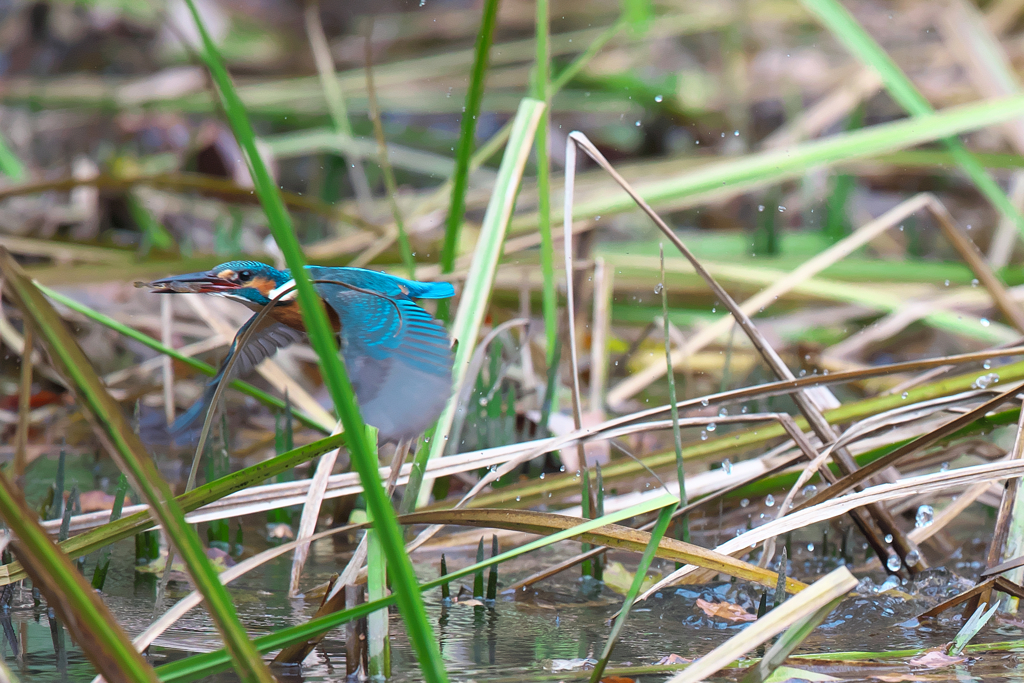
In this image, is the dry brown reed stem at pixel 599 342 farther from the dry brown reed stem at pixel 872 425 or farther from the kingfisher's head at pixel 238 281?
the kingfisher's head at pixel 238 281

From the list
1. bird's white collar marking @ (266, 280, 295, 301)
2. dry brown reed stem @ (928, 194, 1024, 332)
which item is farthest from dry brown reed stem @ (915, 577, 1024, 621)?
dry brown reed stem @ (928, 194, 1024, 332)

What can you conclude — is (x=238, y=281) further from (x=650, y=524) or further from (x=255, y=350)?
(x=650, y=524)

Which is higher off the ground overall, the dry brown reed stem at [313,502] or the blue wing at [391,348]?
the blue wing at [391,348]

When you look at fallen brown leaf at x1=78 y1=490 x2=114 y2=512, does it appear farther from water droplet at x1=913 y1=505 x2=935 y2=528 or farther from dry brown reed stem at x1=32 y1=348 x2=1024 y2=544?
water droplet at x1=913 y1=505 x2=935 y2=528

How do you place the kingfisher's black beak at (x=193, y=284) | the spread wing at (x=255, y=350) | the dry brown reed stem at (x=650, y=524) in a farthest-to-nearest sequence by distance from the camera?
1. the dry brown reed stem at (x=650, y=524)
2. the spread wing at (x=255, y=350)
3. the kingfisher's black beak at (x=193, y=284)

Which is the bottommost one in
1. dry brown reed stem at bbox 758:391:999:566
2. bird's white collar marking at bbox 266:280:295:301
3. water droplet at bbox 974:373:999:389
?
dry brown reed stem at bbox 758:391:999:566

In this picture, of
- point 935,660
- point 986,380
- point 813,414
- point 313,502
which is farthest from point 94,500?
point 986,380

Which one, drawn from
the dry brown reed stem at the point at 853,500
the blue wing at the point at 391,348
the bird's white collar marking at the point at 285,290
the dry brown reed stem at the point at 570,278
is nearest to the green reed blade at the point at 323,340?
the blue wing at the point at 391,348

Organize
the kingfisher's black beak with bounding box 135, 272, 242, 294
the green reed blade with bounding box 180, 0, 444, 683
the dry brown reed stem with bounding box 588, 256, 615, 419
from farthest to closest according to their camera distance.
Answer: the dry brown reed stem with bounding box 588, 256, 615, 419
the kingfisher's black beak with bounding box 135, 272, 242, 294
the green reed blade with bounding box 180, 0, 444, 683
